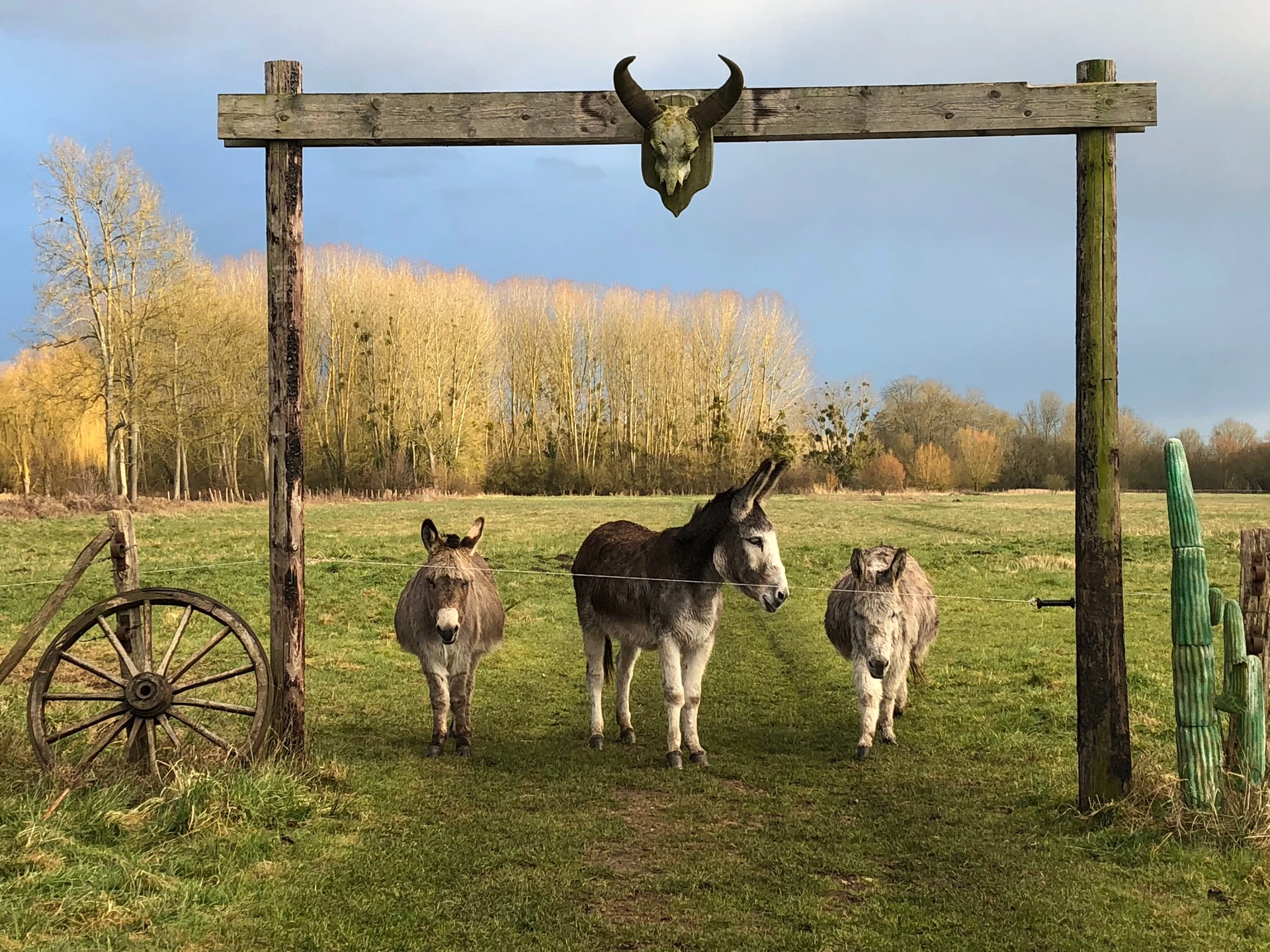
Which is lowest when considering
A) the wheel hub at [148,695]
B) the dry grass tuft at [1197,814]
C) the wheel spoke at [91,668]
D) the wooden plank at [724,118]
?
the dry grass tuft at [1197,814]

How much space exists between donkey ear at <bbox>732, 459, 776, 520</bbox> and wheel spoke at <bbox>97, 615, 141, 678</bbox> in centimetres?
442

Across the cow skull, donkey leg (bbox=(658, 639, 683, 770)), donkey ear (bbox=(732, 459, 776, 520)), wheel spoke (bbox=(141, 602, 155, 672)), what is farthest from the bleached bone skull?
wheel spoke (bbox=(141, 602, 155, 672))

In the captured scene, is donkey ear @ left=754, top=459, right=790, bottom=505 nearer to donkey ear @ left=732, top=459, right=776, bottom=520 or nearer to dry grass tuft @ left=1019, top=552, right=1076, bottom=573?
donkey ear @ left=732, top=459, right=776, bottom=520

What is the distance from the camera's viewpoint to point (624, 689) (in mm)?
9125

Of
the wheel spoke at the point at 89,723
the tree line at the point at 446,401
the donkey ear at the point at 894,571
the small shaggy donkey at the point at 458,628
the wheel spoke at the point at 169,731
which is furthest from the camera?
the tree line at the point at 446,401

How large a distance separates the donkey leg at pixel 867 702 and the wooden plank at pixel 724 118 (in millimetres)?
4255

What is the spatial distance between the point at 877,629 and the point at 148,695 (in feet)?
17.9

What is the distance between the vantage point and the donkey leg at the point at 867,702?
839cm

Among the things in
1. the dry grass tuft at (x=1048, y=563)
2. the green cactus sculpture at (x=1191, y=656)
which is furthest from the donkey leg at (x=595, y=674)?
the dry grass tuft at (x=1048, y=563)

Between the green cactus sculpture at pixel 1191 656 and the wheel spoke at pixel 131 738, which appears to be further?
the wheel spoke at pixel 131 738

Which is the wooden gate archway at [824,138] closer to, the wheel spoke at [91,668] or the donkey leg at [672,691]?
the wheel spoke at [91,668]

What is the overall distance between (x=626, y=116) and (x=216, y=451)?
1774 inches

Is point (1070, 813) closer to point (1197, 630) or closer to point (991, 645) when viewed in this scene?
point (1197, 630)

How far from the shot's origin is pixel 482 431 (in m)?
50.7
